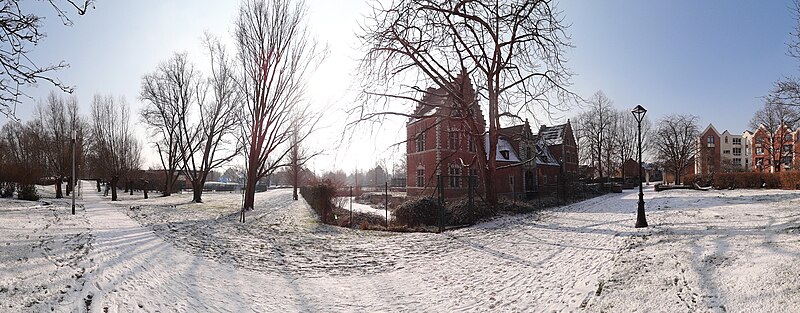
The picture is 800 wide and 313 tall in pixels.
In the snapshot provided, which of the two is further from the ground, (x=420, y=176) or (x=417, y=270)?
(x=420, y=176)

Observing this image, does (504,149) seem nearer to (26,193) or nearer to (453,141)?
(453,141)

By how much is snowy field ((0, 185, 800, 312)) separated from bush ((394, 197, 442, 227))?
3.72 m

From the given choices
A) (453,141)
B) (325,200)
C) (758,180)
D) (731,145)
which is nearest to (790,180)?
(758,180)

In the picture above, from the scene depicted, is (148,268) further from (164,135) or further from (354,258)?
(164,135)

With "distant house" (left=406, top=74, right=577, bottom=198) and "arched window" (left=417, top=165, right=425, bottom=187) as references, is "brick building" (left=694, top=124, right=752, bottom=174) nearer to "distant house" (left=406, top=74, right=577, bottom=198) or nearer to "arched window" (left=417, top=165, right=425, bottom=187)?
"distant house" (left=406, top=74, right=577, bottom=198)

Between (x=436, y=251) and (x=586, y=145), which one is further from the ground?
(x=586, y=145)

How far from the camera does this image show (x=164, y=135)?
37.6 m

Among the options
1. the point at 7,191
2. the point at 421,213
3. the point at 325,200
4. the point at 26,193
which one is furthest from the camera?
the point at 26,193

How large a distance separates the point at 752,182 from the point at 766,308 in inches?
1388

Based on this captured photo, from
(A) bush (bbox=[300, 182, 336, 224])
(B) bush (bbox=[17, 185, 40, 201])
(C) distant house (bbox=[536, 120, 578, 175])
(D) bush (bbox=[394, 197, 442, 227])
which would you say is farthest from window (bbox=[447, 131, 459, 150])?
(B) bush (bbox=[17, 185, 40, 201])

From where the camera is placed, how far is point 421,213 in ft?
53.9

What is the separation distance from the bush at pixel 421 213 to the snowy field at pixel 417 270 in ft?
12.2

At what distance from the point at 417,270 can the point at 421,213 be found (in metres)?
A: 7.43

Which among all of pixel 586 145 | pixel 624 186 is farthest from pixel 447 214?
pixel 586 145
